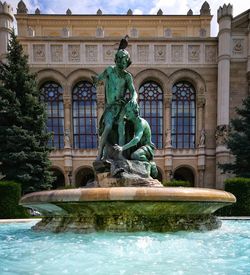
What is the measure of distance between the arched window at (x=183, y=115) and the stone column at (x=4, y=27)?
14.3 meters

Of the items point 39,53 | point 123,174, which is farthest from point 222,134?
point 123,174

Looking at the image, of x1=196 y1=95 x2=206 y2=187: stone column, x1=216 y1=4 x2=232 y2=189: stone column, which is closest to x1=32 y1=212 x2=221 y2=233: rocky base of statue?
x1=216 y1=4 x2=232 y2=189: stone column

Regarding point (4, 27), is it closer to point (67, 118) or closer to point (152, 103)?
point (67, 118)

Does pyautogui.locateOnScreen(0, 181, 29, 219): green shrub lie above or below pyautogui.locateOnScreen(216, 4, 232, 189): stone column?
below

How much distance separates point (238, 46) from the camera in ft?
75.4

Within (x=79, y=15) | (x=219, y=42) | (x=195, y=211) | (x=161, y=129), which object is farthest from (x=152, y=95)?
(x=195, y=211)

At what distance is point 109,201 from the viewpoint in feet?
11.1

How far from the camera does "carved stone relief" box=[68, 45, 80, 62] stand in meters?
23.2

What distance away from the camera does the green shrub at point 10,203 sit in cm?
848

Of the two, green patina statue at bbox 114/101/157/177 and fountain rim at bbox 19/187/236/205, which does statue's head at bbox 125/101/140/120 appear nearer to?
green patina statue at bbox 114/101/157/177

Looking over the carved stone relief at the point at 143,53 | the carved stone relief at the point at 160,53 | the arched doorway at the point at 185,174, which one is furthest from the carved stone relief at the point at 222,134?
the carved stone relief at the point at 143,53

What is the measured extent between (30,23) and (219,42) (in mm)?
19718

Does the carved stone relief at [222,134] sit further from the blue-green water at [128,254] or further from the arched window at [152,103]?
the blue-green water at [128,254]

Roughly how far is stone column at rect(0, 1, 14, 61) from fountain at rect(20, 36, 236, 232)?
19919 mm
